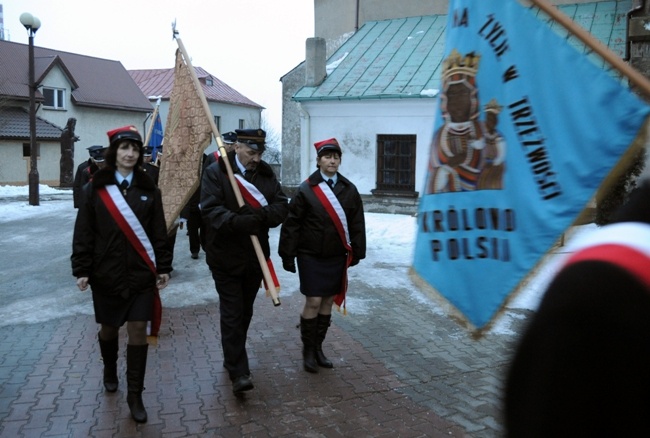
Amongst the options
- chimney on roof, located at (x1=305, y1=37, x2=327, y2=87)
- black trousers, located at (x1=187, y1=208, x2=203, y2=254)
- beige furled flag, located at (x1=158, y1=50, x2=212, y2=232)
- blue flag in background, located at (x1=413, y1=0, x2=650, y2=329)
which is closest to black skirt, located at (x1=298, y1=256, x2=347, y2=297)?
beige furled flag, located at (x1=158, y1=50, x2=212, y2=232)

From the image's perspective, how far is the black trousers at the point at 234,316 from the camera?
203 inches

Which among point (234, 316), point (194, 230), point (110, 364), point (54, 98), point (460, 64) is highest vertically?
point (54, 98)

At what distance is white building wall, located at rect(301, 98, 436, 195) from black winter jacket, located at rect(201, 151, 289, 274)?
11.6 m

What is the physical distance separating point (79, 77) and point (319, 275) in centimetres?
4269

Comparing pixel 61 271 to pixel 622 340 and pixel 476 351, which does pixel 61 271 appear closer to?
pixel 476 351

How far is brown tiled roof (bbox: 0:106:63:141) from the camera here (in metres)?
35.4

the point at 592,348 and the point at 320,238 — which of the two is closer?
the point at 592,348

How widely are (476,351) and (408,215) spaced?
10512 millimetres

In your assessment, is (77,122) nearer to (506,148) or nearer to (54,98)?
(54,98)

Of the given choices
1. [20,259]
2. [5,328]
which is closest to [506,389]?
[5,328]

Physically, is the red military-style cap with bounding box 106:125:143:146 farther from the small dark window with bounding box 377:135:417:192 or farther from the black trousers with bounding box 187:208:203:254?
the small dark window with bounding box 377:135:417:192

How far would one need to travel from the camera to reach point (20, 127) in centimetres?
3659

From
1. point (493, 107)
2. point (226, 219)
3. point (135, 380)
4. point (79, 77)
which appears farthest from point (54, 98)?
point (493, 107)

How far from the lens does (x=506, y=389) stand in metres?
1.26
